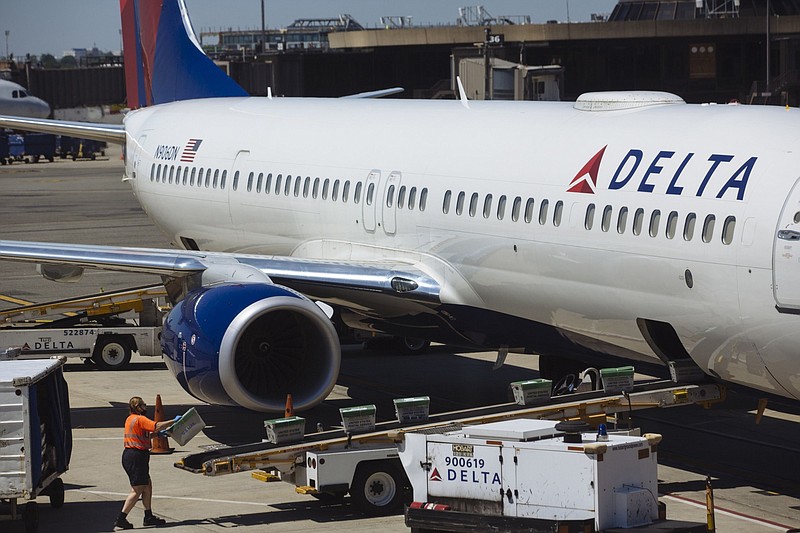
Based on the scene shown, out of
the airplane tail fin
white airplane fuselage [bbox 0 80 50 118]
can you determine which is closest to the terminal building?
white airplane fuselage [bbox 0 80 50 118]

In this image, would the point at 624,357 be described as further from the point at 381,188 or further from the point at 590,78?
the point at 590,78

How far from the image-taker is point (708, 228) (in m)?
14.9

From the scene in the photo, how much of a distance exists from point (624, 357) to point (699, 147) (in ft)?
9.08

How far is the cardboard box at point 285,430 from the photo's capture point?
15469 millimetres

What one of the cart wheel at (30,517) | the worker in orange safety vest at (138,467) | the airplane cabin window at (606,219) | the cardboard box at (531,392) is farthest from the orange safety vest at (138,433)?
the airplane cabin window at (606,219)

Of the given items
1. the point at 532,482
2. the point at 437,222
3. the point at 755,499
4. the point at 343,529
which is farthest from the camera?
the point at 437,222

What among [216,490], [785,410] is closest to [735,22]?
[785,410]

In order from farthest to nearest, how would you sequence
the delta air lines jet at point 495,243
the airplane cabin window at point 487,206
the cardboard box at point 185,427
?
the airplane cabin window at point 487,206
the cardboard box at point 185,427
the delta air lines jet at point 495,243

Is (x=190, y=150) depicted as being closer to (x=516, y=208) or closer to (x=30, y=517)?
(x=516, y=208)

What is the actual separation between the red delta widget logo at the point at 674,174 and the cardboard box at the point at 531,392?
233 centimetres

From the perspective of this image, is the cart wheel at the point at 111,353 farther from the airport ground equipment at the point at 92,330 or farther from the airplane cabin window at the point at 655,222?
the airplane cabin window at the point at 655,222

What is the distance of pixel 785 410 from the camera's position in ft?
68.0

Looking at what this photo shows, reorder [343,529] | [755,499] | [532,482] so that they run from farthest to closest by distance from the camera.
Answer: [755,499] < [343,529] < [532,482]

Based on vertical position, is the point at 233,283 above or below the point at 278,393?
above
